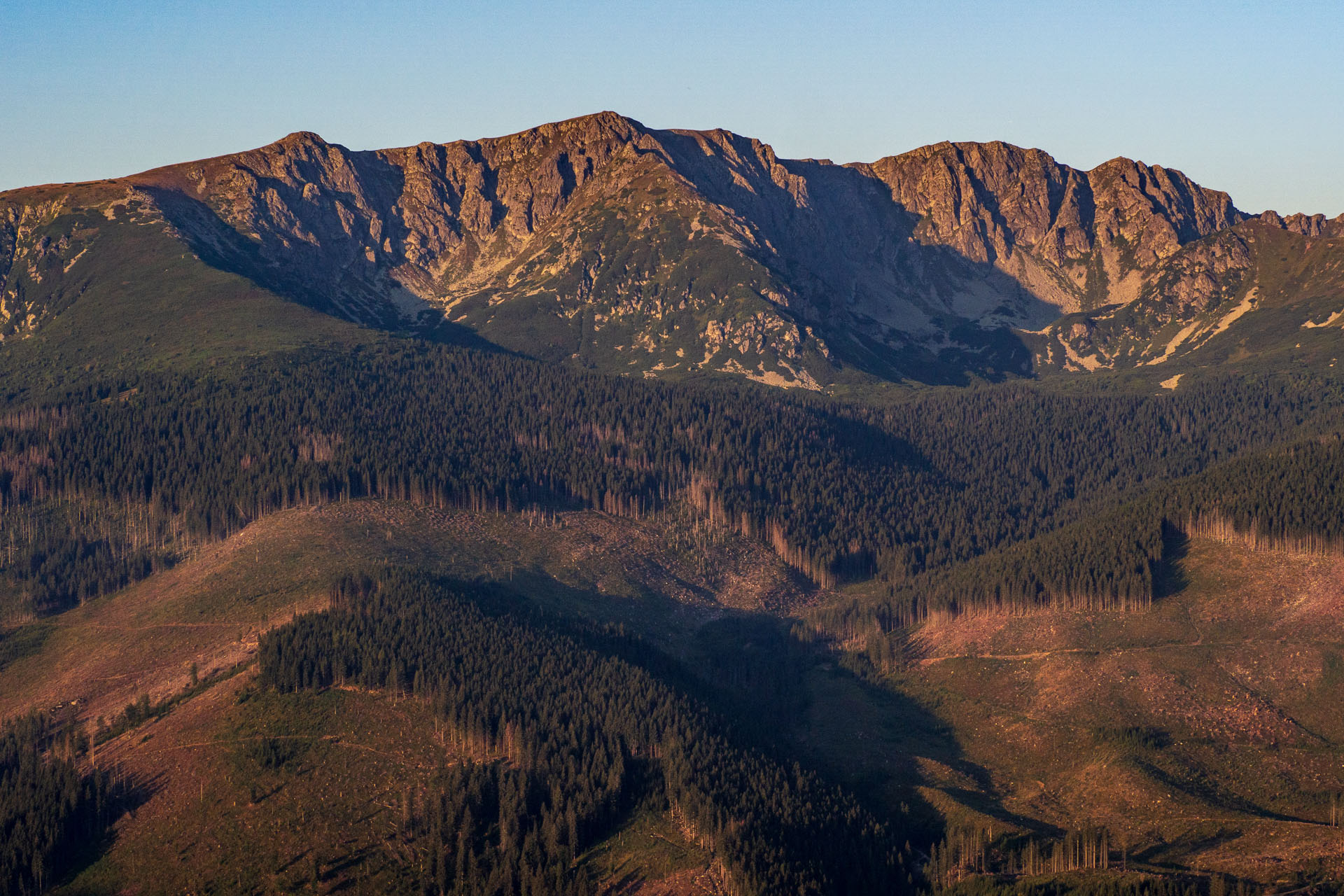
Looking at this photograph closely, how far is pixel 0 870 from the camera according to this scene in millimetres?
188250

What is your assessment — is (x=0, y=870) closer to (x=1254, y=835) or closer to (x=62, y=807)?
(x=62, y=807)

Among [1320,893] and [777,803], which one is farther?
[777,803]

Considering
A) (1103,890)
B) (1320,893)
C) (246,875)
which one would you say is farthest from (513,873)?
(1320,893)

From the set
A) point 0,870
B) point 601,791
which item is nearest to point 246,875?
point 0,870

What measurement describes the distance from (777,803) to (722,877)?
2036cm

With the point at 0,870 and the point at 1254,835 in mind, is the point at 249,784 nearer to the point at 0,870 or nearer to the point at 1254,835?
the point at 0,870

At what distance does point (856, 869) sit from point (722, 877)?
17.2 m

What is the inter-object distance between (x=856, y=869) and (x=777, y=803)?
637 inches

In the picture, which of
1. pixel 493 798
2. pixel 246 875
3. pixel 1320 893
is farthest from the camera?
pixel 493 798

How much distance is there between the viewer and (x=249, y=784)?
199875 millimetres

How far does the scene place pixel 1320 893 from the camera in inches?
6718

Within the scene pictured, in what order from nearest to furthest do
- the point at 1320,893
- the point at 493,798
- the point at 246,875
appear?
the point at 1320,893 < the point at 246,875 < the point at 493,798

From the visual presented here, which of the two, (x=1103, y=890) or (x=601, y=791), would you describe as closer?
(x=1103, y=890)

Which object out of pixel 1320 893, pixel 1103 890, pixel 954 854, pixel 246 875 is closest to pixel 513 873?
pixel 246 875
